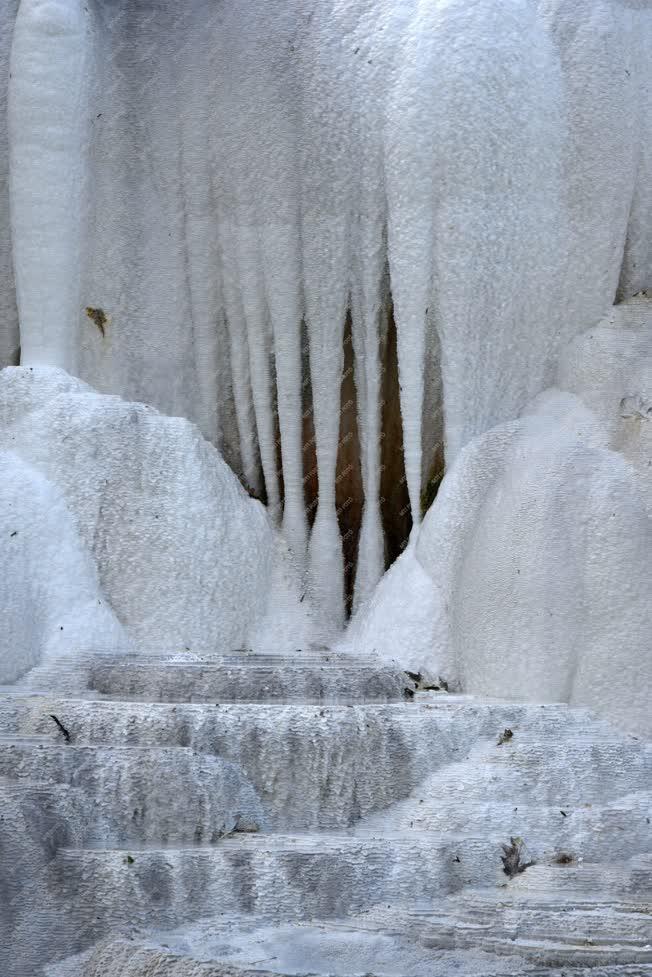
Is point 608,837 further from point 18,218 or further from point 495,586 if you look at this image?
point 18,218

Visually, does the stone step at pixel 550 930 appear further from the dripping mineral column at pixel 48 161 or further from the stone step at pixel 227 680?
the dripping mineral column at pixel 48 161

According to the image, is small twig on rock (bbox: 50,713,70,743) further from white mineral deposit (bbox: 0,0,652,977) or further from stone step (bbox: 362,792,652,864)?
stone step (bbox: 362,792,652,864)

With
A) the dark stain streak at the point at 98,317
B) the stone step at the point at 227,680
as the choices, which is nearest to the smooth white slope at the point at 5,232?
the dark stain streak at the point at 98,317

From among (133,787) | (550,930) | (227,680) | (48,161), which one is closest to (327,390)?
(48,161)

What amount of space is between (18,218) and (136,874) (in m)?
5.20

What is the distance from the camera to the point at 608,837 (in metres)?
7.48

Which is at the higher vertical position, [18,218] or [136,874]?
[18,218]

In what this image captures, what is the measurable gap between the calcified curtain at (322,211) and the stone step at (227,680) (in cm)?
190

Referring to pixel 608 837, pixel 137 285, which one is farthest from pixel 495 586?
pixel 137 285

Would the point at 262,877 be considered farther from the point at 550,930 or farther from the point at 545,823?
the point at 545,823

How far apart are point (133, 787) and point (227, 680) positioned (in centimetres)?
138

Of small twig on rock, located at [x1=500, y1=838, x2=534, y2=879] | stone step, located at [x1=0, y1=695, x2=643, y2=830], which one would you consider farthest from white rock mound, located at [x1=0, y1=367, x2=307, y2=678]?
small twig on rock, located at [x1=500, y1=838, x2=534, y2=879]

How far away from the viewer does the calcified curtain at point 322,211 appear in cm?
1043

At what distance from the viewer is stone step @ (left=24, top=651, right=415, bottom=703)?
8508 mm
